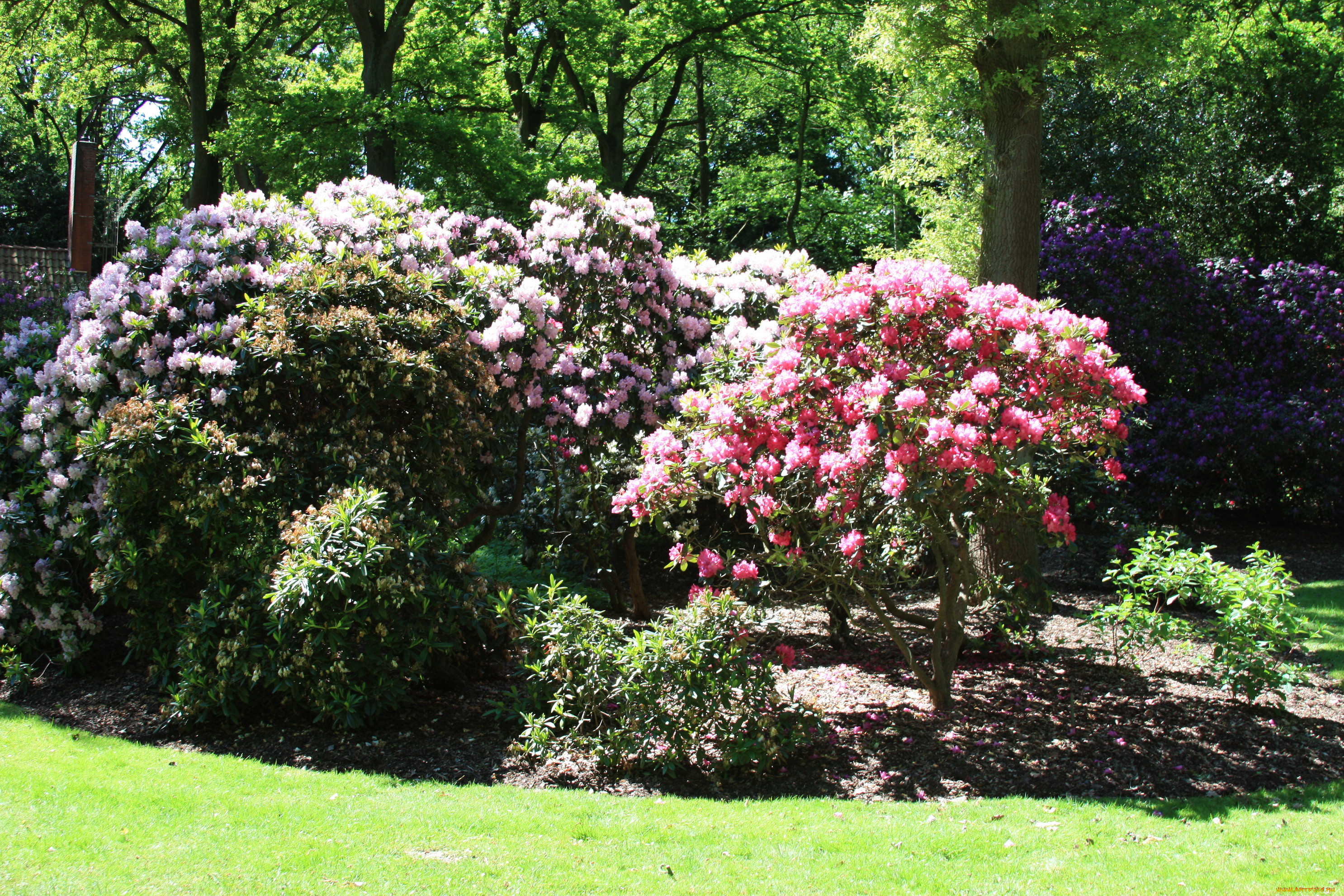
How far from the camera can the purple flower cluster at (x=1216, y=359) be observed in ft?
34.3

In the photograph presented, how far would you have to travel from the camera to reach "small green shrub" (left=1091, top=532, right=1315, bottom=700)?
5.24 m

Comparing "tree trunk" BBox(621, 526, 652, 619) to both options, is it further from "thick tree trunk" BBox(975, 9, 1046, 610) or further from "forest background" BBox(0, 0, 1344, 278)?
"forest background" BBox(0, 0, 1344, 278)

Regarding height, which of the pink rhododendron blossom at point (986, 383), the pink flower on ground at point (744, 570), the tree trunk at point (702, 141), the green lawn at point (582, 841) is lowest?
the green lawn at point (582, 841)

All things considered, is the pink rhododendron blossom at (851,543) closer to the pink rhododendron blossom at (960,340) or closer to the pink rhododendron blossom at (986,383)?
the pink rhododendron blossom at (986,383)

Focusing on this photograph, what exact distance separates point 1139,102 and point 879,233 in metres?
9.49

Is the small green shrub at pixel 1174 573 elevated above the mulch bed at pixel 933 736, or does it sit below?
above

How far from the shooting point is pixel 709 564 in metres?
5.07

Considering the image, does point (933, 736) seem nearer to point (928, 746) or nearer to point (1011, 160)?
point (928, 746)

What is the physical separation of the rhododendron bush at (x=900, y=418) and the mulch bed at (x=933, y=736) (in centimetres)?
69

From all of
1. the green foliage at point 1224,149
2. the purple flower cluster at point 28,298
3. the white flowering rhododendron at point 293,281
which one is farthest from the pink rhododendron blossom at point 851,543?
the green foliage at point 1224,149

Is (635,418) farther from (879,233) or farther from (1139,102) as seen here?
(879,233)

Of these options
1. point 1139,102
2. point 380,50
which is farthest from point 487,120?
point 1139,102

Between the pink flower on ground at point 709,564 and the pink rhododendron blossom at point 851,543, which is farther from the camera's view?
the pink flower on ground at point 709,564

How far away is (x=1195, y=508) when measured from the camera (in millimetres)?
10680
